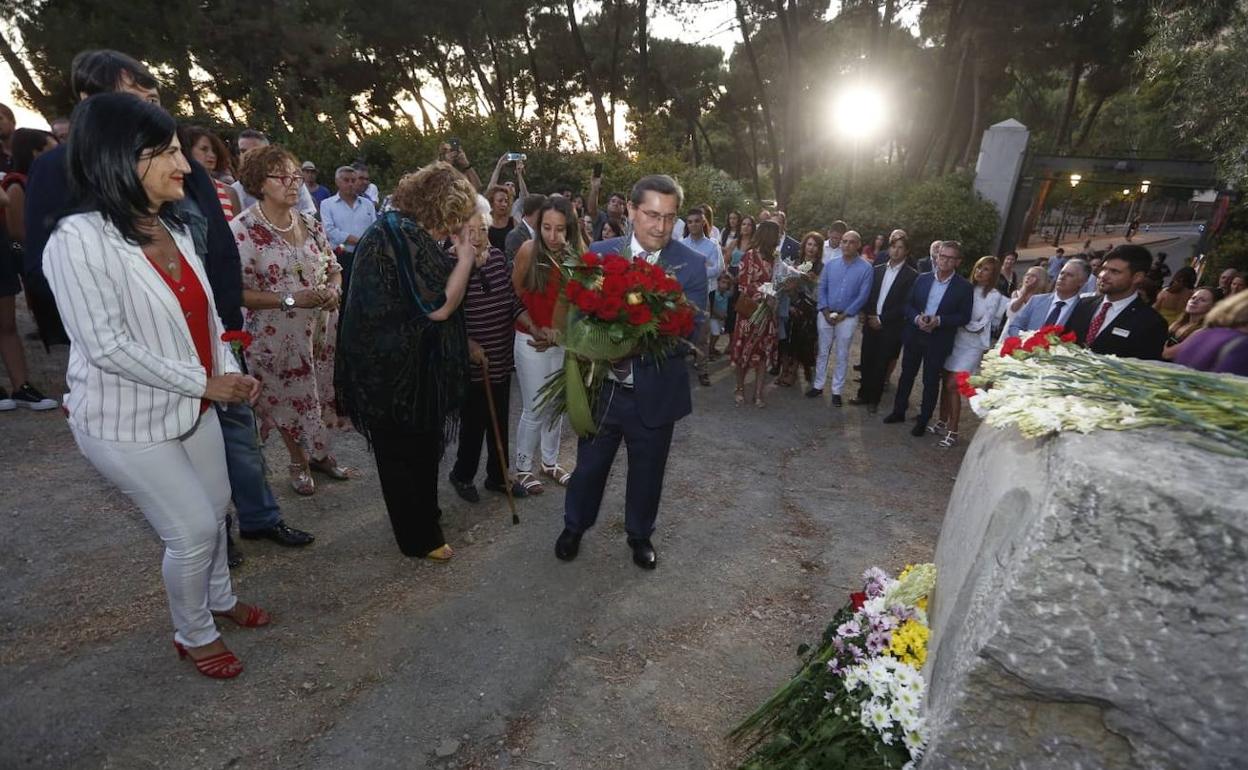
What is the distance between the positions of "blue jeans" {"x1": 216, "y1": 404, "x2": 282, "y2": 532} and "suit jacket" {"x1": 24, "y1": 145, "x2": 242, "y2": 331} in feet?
1.64

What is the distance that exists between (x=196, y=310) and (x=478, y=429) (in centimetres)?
215

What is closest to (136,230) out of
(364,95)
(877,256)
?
(877,256)

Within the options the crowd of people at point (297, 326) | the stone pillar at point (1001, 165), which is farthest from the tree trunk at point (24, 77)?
the stone pillar at point (1001, 165)

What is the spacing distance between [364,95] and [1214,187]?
28389 mm

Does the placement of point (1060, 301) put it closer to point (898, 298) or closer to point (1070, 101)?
point (898, 298)

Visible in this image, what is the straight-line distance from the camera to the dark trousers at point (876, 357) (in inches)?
288

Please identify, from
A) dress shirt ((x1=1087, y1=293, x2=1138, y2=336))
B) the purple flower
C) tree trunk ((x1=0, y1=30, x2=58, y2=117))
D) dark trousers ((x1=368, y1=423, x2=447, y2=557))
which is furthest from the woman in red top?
tree trunk ((x1=0, y1=30, x2=58, y2=117))

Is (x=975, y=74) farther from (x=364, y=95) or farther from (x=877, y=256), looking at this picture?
(x=364, y=95)

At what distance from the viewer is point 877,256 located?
960 cm

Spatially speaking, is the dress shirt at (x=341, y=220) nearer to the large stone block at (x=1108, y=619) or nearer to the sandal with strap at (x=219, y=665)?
the sandal with strap at (x=219, y=665)

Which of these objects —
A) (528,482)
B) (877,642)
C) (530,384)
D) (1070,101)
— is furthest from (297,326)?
(1070,101)

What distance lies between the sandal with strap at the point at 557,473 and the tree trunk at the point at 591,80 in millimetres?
21167

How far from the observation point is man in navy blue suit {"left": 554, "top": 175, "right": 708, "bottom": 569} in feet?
11.0

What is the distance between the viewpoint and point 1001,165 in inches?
663
